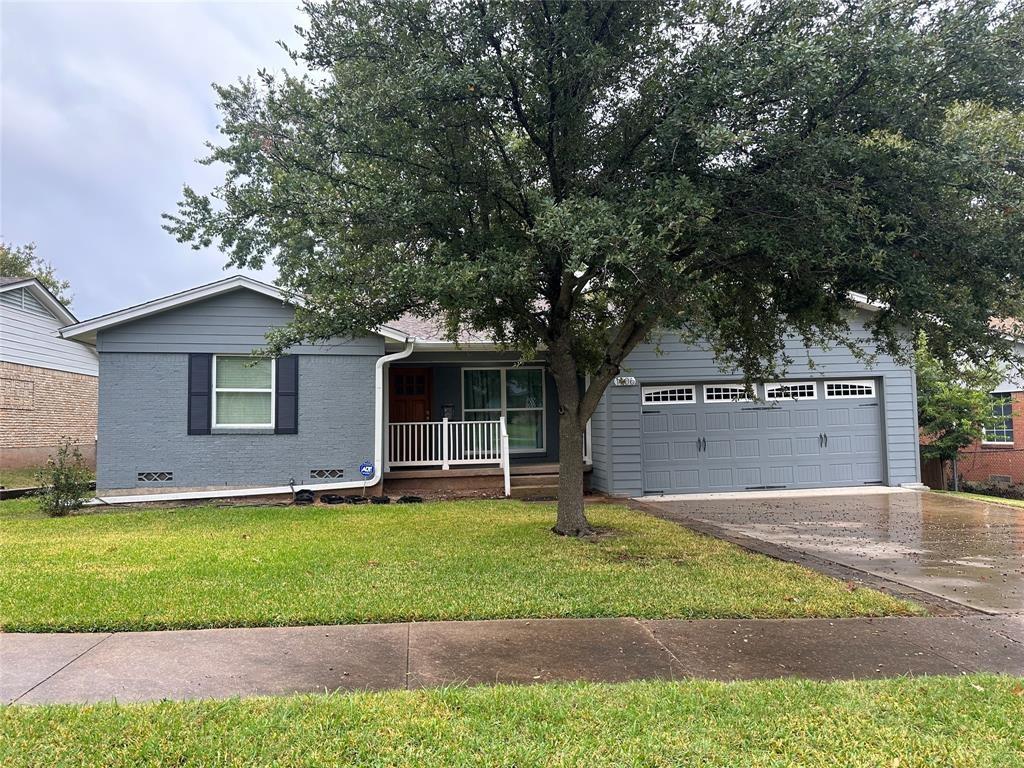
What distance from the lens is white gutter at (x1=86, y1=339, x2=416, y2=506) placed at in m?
11.5

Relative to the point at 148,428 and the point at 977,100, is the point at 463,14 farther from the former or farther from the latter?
the point at 148,428

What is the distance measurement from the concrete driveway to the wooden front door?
5326 mm

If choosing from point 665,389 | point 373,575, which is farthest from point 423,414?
point 373,575

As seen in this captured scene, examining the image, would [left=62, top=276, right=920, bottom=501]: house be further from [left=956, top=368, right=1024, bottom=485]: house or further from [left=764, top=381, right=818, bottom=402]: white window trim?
[left=956, top=368, right=1024, bottom=485]: house

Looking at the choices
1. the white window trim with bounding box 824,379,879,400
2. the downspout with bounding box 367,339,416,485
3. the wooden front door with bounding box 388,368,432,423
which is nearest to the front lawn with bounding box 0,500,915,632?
the downspout with bounding box 367,339,416,485

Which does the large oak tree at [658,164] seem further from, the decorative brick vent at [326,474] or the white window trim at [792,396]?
the white window trim at [792,396]

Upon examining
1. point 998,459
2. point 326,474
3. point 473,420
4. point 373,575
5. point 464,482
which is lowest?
point 373,575

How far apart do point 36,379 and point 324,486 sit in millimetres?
10399

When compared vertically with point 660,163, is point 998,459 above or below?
below

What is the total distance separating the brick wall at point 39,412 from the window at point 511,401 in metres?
11.4

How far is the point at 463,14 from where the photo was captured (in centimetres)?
625

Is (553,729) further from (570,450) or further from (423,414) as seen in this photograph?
(423,414)

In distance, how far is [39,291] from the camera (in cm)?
1720

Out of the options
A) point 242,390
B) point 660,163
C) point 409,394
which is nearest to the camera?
point 660,163
